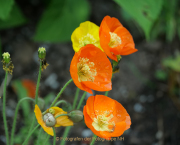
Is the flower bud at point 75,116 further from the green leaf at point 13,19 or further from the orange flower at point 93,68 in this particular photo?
the green leaf at point 13,19

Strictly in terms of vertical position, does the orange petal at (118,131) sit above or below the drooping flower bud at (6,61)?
below

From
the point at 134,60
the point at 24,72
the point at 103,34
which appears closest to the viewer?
the point at 103,34

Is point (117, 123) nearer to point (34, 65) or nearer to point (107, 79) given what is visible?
point (107, 79)

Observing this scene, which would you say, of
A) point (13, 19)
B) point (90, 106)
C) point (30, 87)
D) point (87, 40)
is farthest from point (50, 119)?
point (13, 19)

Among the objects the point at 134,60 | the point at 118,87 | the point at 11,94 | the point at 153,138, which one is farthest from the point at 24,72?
the point at 153,138

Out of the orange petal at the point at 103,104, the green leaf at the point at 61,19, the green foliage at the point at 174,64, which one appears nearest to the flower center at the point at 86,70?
the orange petal at the point at 103,104
